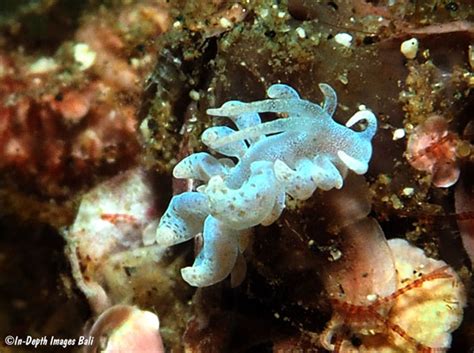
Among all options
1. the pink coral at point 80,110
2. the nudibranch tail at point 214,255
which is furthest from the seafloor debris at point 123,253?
the nudibranch tail at point 214,255

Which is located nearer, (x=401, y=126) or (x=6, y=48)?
(x=401, y=126)

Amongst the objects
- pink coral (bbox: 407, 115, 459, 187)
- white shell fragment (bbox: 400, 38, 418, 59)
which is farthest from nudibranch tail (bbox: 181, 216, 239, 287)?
white shell fragment (bbox: 400, 38, 418, 59)

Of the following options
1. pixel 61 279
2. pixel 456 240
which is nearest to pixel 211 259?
pixel 456 240

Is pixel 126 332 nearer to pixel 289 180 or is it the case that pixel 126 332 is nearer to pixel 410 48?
pixel 289 180

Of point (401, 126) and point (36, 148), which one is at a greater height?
point (401, 126)

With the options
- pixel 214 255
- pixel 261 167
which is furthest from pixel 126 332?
pixel 261 167

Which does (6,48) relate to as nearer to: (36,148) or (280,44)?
(36,148)

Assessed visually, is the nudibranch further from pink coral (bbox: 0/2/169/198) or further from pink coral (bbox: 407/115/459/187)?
pink coral (bbox: 0/2/169/198)
